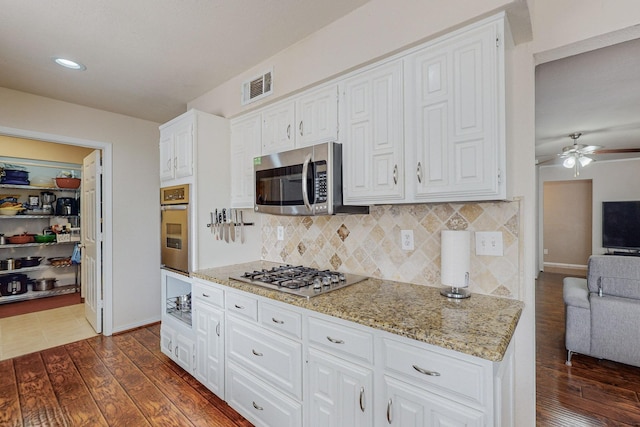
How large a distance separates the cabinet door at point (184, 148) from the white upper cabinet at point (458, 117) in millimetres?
1799

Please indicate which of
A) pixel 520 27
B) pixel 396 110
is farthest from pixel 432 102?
pixel 520 27

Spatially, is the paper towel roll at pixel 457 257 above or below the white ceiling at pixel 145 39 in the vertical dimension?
below

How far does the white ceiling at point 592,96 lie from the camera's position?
7.47 ft

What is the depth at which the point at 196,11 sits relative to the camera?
183 cm

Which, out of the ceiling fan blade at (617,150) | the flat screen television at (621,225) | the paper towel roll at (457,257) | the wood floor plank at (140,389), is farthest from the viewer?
the flat screen television at (621,225)

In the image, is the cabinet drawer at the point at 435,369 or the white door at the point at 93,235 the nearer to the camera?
the cabinet drawer at the point at 435,369

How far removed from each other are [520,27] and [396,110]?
660 millimetres

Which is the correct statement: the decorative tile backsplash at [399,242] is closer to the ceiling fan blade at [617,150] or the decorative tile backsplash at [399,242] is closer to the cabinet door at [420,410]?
the cabinet door at [420,410]

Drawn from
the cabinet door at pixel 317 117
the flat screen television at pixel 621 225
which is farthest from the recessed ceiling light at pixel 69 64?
the flat screen television at pixel 621 225

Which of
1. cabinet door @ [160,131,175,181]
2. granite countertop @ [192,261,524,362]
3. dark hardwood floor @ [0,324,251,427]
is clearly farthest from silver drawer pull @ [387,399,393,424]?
cabinet door @ [160,131,175,181]

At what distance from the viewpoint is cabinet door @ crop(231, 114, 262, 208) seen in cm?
248

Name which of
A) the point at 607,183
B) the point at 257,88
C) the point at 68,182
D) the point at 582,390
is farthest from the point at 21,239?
the point at 607,183

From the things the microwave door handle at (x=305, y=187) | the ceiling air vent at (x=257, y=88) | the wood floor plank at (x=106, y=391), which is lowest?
the wood floor plank at (x=106, y=391)

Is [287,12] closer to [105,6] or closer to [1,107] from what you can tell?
[105,6]
